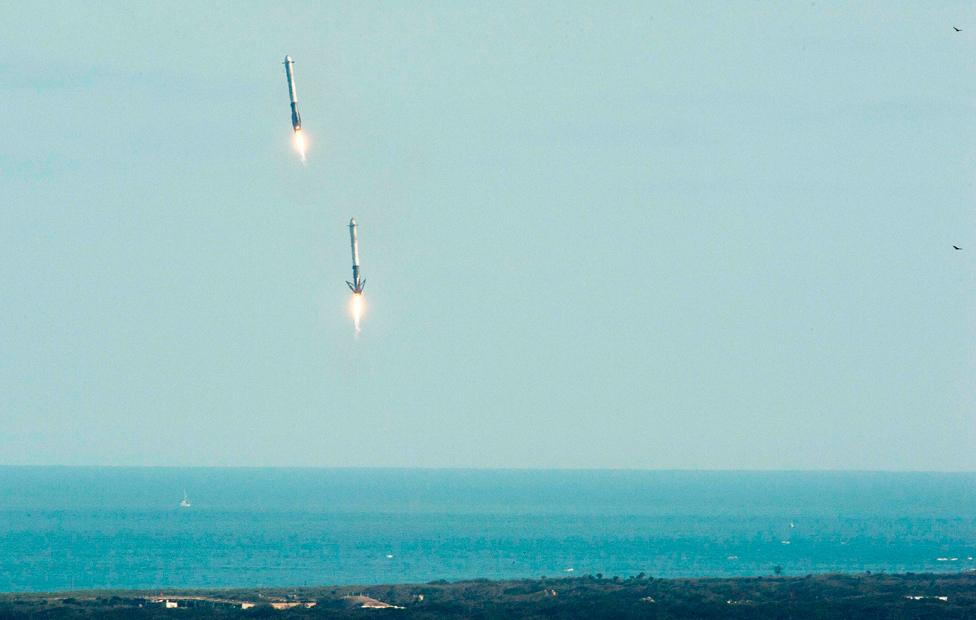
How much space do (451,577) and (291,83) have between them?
109 m

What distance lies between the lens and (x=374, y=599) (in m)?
108

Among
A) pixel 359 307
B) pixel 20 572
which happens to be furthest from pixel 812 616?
pixel 20 572

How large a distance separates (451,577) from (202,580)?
3004cm

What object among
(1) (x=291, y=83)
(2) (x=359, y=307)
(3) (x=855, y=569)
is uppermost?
(1) (x=291, y=83)

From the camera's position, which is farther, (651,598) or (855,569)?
(855,569)

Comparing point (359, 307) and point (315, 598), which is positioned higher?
point (359, 307)

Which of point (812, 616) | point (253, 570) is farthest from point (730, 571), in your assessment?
point (812, 616)

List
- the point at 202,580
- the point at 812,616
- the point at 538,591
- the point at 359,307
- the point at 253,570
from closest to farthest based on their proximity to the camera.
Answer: the point at 359,307 < the point at 812,616 < the point at 538,591 < the point at 202,580 < the point at 253,570

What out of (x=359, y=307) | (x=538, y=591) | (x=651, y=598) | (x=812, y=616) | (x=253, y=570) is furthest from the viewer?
(x=253, y=570)

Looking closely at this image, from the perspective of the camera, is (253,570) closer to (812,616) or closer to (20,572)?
(20,572)

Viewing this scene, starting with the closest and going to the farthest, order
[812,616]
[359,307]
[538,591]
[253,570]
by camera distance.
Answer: [359,307], [812,616], [538,591], [253,570]

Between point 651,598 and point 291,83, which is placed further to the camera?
point 651,598

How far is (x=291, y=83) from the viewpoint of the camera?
3113 inches

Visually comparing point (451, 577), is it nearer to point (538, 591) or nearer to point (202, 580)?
point (202, 580)
